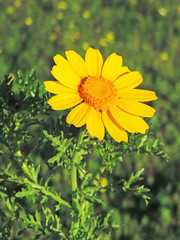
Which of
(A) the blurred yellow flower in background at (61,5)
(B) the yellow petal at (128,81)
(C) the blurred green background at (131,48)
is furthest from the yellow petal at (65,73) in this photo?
(A) the blurred yellow flower in background at (61,5)

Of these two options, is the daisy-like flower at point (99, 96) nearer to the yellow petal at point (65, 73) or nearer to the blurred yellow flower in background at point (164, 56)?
the yellow petal at point (65, 73)

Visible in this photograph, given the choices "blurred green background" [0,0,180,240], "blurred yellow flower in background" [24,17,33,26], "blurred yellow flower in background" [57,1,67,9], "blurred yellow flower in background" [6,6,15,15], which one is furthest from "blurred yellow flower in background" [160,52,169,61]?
"blurred yellow flower in background" [6,6,15,15]

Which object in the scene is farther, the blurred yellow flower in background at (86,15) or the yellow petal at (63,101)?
the blurred yellow flower in background at (86,15)

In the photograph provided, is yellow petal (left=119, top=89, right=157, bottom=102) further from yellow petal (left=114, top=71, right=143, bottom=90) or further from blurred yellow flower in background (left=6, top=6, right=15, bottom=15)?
blurred yellow flower in background (left=6, top=6, right=15, bottom=15)

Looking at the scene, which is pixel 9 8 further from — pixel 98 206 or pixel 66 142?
pixel 66 142

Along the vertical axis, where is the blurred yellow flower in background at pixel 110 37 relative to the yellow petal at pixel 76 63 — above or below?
above

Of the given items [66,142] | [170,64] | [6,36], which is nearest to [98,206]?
[66,142]

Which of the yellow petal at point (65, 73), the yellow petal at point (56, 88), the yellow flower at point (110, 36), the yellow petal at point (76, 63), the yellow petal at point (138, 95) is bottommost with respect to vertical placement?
the yellow petal at point (56, 88)
